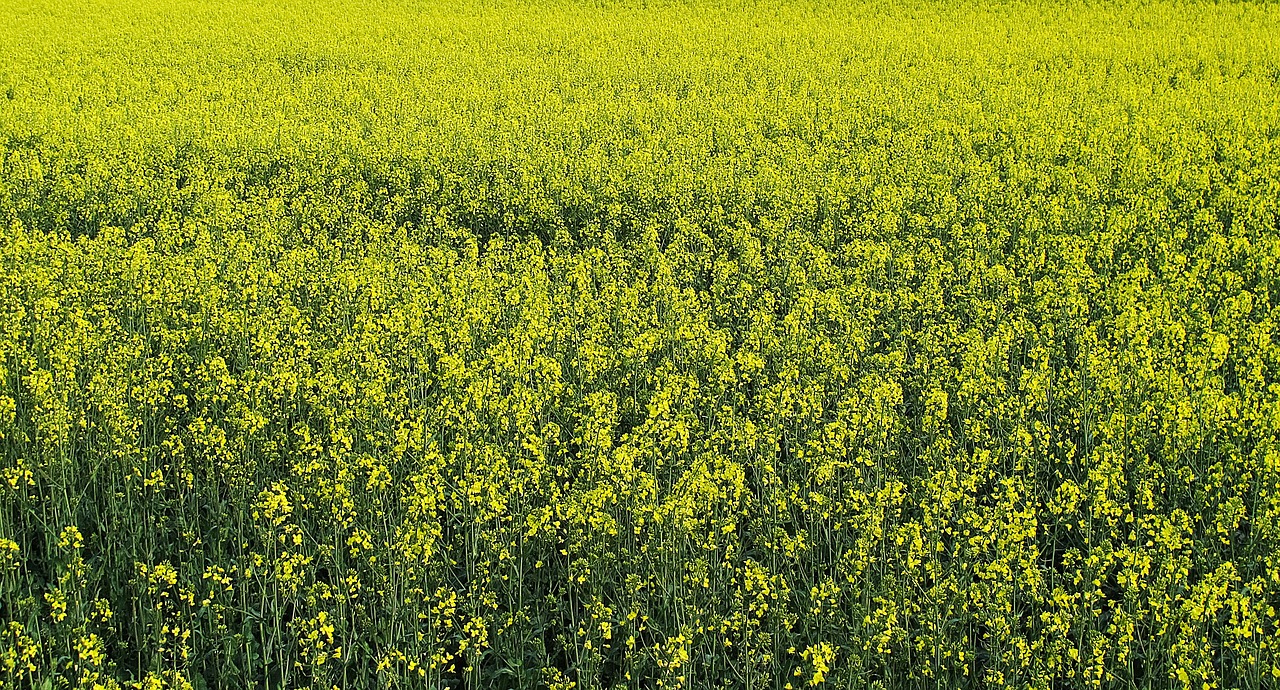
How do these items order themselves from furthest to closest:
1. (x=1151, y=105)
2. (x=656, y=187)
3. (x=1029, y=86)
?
(x=1029, y=86) → (x=1151, y=105) → (x=656, y=187)

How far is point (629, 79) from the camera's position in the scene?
17.0m

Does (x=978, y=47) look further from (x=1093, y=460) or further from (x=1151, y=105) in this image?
(x=1093, y=460)

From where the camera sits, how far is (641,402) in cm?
623

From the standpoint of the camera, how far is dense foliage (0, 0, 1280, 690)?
4223 mm

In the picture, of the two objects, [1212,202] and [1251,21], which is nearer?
[1212,202]

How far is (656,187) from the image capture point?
34.1 feet

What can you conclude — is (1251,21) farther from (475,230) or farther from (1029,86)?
(475,230)

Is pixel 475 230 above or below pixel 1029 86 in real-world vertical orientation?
below

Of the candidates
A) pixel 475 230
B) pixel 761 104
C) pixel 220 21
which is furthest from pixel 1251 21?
pixel 220 21

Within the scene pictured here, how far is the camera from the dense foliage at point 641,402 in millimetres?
4223

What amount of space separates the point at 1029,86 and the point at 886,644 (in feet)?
43.2

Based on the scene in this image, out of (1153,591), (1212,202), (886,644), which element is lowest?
(886,644)

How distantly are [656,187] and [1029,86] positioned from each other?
759 cm

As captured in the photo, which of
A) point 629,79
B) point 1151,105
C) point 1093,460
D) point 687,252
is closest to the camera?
point 1093,460
